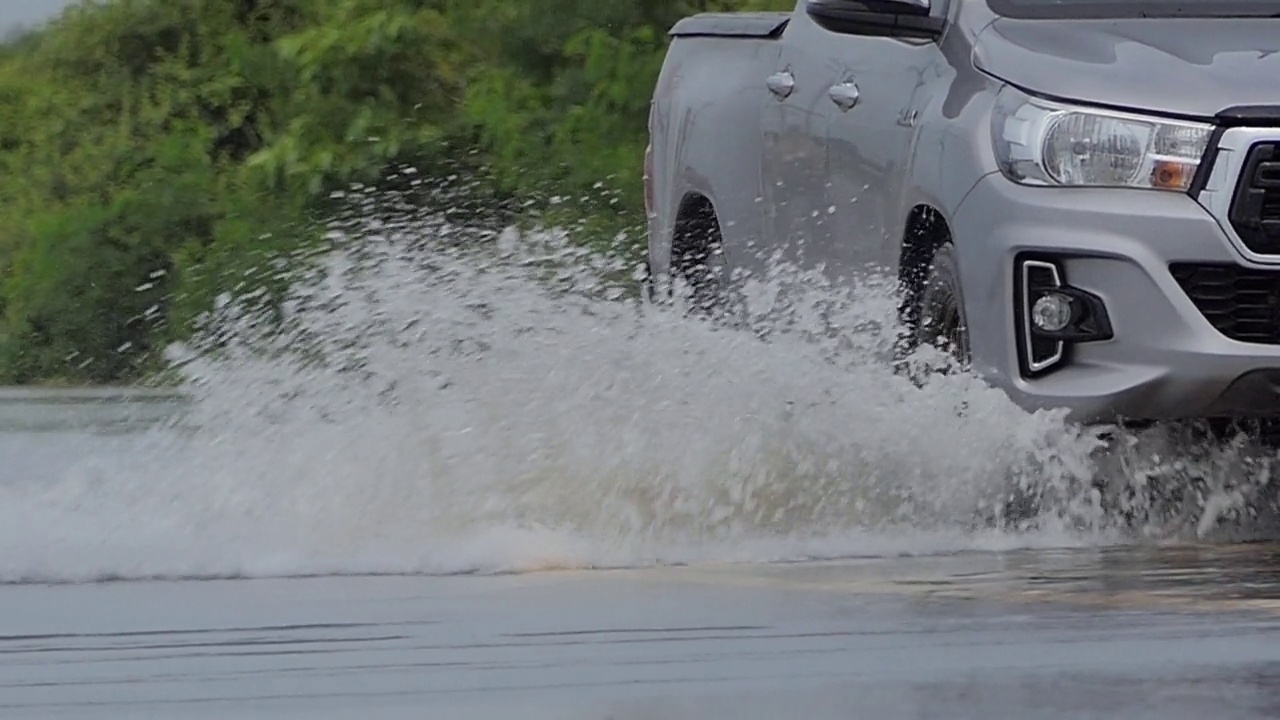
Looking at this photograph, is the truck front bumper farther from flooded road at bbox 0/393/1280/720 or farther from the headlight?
flooded road at bbox 0/393/1280/720

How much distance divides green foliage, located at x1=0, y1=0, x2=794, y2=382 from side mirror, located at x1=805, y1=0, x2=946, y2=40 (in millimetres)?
7007

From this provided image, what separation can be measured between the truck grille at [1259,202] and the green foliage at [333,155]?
8028 mm

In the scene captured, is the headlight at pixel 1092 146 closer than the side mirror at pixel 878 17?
Yes

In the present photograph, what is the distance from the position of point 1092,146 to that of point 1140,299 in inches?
13.5

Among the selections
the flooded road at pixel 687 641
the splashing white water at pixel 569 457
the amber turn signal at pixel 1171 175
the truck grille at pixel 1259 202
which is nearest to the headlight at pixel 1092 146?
the amber turn signal at pixel 1171 175

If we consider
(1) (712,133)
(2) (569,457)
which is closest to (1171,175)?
(2) (569,457)

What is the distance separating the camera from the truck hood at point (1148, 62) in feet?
22.0

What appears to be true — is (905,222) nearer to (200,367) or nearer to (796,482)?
(796,482)

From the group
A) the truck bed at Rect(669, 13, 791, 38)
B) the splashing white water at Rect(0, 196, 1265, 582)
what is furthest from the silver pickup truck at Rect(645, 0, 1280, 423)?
the truck bed at Rect(669, 13, 791, 38)

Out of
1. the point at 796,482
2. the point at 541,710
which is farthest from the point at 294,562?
the point at 541,710

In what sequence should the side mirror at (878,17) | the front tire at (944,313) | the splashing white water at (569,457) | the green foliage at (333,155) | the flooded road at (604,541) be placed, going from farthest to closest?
the green foliage at (333,155) → the side mirror at (878,17) → the front tire at (944,313) → the splashing white water at (569,457) → the flooded road at (604,541)

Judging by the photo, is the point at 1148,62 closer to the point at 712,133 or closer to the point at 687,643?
the point at 687,643

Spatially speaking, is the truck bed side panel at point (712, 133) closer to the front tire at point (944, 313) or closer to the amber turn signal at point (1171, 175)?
the front tire at point (944, 313)

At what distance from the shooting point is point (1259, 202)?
261 inches
